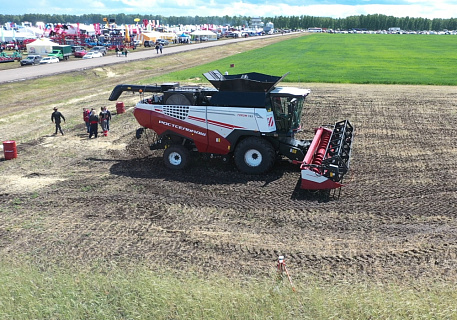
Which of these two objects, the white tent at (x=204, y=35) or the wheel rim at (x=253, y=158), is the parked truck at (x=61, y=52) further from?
the white tent at (x=204, y=35)

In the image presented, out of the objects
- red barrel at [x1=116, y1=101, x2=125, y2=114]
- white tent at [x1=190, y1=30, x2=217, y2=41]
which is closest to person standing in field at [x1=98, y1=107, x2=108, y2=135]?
red barrel at [x1=116, y1=101, x2=125, y2=114]

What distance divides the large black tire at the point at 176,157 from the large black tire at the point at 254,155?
1653 millimetres

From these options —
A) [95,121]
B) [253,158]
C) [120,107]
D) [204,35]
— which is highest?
[253,158]

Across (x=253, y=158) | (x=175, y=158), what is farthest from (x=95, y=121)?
(x=253, y=158)

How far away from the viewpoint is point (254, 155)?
42.5 ft

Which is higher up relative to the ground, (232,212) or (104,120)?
(104,120)

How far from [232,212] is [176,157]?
384cm

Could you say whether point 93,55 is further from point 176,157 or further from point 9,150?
point 176,157

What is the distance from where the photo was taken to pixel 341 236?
9.21 meters

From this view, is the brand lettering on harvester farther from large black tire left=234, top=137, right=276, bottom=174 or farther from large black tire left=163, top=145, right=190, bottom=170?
large black tire left=234, top=137, right=276, bottom=174

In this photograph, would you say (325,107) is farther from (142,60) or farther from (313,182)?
(142,60)

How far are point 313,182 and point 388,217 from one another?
6.83 feet

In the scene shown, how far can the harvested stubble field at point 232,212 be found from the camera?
27.7 ft

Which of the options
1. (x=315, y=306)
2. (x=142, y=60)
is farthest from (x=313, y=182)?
(x=142, y=60)
